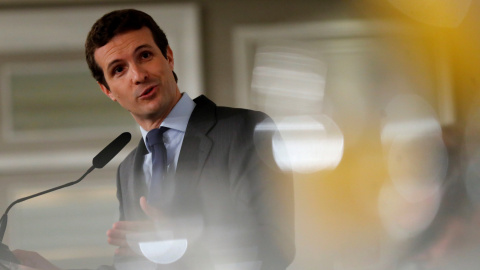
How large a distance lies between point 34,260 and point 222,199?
282mm

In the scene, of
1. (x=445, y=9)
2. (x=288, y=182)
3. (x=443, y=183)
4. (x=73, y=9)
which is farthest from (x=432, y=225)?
(x=73, y=9)

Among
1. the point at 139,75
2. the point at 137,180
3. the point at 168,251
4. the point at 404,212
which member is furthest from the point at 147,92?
the point at 404,212

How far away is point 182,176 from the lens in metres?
0.68

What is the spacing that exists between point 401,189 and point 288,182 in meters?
0.20

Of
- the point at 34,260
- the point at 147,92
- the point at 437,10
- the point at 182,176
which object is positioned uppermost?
the point at 437,10

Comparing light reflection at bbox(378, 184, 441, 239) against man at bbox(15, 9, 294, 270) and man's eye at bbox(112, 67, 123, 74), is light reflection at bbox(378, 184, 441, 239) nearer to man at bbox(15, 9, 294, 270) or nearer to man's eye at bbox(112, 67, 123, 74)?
man at bbox(15, 9, 294, 270)

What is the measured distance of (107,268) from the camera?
0.67m

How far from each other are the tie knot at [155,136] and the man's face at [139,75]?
13 mm

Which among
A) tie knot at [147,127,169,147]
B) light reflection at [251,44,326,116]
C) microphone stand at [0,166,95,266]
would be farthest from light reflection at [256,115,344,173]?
microphone stand at [0,166,95,266]

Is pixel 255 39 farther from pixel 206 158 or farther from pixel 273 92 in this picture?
pixel 206 158

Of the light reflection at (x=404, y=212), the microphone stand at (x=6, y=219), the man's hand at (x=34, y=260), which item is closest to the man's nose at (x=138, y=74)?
the microphone stand at (x=6, y=219)

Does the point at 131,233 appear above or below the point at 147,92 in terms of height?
below

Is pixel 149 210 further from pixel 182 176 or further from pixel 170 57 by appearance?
pixel 170 57

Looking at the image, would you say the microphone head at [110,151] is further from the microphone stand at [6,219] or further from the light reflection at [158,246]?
the light reflection at [158,246]
